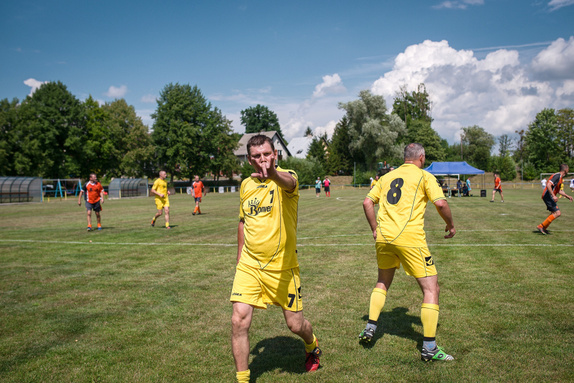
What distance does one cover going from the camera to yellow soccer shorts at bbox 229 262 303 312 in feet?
11.8

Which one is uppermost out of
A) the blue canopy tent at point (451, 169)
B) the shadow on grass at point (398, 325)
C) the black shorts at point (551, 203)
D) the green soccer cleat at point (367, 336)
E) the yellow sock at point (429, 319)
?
the blue canopy tent at point (451, 169)

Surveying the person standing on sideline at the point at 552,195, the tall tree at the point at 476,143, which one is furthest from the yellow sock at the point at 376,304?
the tall tree at the point at 476,143

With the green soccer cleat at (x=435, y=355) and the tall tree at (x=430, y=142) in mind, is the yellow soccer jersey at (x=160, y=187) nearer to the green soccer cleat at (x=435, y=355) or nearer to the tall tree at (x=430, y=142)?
the green soccer cleat at (x=435, y=355)

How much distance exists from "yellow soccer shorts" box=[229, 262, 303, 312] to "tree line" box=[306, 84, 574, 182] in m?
65.0

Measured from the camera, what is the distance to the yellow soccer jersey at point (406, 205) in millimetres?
4316

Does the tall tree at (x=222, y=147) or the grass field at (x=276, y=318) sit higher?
the tall tree at (x=222, y=147)

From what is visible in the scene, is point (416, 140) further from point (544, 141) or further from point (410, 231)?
point (410, 231)

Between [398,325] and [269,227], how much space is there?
258 centimetres

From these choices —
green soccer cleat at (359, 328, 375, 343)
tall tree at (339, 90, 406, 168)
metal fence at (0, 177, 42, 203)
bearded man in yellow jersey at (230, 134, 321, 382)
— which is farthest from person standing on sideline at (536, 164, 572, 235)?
tall tree at (339, 90, 406, 168)

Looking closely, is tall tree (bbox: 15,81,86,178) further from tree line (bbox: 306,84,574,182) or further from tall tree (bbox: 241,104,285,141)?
tall tree (bbox: 241,104,285,141)

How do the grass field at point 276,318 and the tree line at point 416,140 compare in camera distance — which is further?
the tree line at point 416,140

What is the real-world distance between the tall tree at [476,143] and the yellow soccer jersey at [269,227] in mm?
102967

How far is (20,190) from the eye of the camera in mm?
39406

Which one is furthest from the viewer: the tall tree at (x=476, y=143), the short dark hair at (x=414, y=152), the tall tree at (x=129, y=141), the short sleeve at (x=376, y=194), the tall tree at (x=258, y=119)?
the tall tree at (x=258, y=119)
